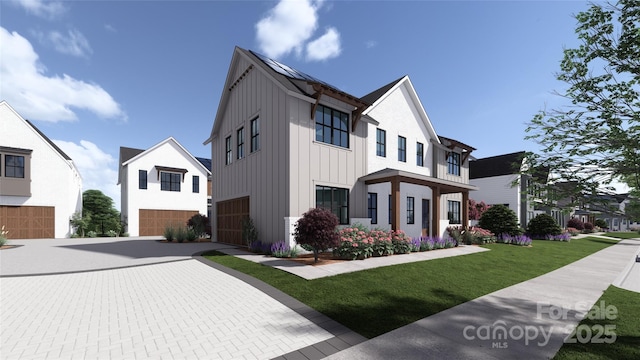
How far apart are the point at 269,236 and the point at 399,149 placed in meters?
9.89

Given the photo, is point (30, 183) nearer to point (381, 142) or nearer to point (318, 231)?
point (318, 231)

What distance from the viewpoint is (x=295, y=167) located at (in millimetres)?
11797

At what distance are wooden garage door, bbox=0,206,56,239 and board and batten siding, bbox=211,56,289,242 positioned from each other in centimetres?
1747

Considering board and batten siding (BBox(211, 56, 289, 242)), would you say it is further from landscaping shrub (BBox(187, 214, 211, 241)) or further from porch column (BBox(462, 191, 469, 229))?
porch column (BBox(462, 191, 469, 229))

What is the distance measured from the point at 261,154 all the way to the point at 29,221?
912 inches

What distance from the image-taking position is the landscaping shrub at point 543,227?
2456 cm

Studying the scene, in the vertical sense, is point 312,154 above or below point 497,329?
above

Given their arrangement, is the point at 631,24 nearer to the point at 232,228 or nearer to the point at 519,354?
the point at 519,354

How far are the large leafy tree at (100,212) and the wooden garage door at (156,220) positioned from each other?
2036mm

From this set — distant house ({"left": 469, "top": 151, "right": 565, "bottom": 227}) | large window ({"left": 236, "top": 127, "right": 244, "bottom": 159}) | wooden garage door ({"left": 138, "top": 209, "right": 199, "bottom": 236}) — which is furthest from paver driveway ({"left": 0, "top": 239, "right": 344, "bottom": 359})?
distant house ({"left": 469, "top": 151, "right": 565, "bottom": 227})

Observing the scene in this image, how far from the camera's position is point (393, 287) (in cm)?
707

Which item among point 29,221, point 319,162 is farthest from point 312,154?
point 29,221

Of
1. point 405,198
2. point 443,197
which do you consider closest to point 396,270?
point 405,198

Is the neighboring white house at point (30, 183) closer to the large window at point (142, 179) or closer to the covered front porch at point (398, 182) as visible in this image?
the large window at point (142, 179)
